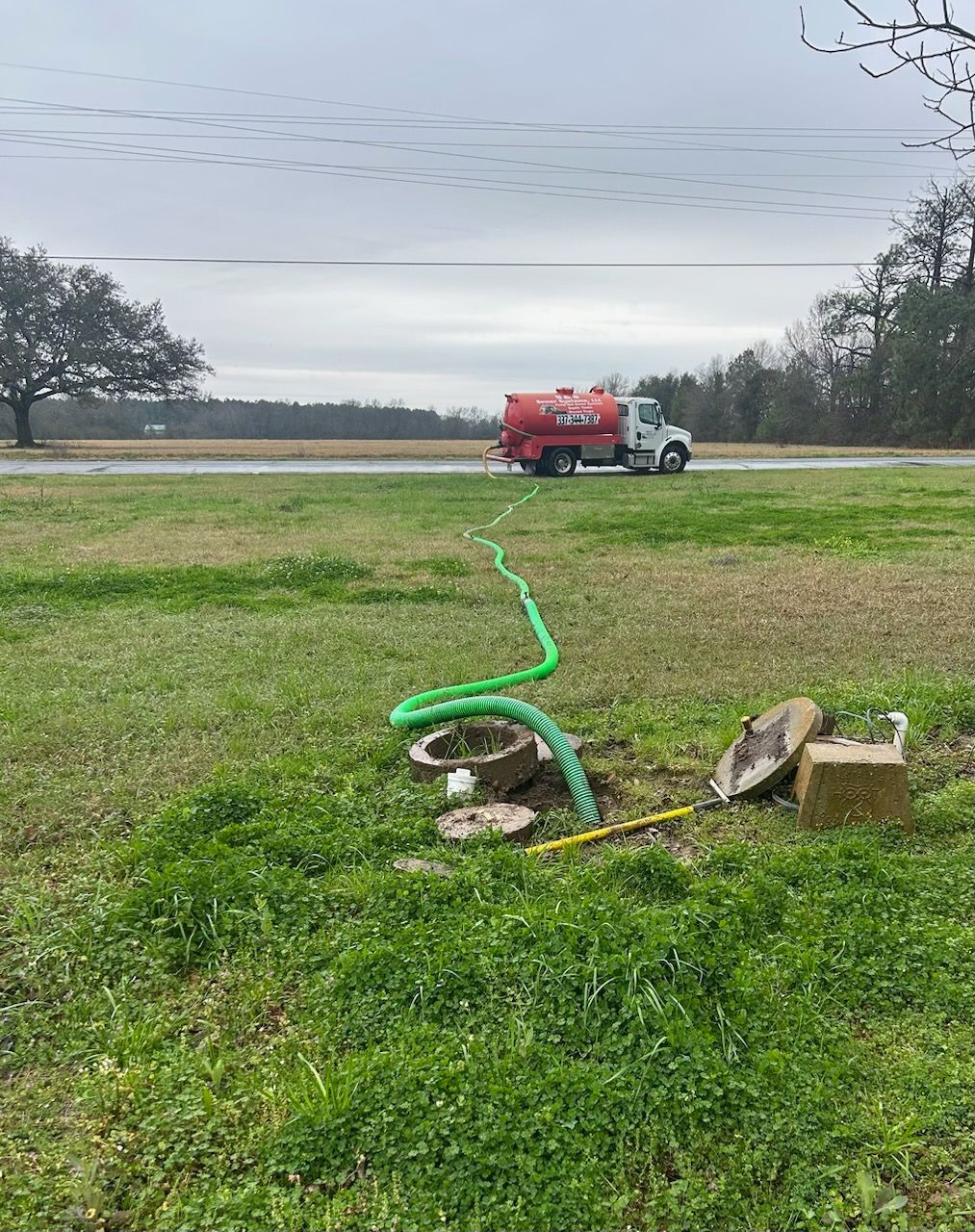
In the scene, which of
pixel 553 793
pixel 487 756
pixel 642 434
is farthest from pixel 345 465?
pixel 553 793

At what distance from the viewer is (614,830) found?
3205 millimetres

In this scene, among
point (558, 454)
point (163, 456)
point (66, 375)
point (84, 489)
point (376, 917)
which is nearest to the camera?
point (376, 917)

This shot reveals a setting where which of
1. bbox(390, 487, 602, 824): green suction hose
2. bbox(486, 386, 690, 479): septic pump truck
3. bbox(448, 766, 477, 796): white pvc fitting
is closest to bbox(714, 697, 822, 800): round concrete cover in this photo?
bbox(390, 487, 602, 824): green suction hose

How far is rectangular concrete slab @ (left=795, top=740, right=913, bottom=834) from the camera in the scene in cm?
311

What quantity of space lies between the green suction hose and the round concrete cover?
2.04 ft

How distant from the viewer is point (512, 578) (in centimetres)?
801

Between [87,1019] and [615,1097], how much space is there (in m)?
1.44

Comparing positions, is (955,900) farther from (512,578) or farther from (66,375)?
(66,375)

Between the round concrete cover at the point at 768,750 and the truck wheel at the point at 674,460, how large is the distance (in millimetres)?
20293

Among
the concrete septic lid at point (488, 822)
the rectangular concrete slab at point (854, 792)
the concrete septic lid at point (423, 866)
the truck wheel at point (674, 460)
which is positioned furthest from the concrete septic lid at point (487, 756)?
the truck wheel at point (674, 460)

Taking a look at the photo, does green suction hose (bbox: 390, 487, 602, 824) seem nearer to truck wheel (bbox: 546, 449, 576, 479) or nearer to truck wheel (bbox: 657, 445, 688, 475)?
truck wheel (bbox: 546, 449, 576, 479)

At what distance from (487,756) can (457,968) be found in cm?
148

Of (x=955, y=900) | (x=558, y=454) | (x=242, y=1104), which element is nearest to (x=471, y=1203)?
(x=242, y=1104)

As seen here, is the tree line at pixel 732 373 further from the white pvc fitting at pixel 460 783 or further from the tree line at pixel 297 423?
the white pvc fitting at pixel 460 783
